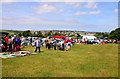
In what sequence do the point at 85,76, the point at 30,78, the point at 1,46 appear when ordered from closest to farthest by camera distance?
the point at 30,78
the point at 85,76
the point at 1,46

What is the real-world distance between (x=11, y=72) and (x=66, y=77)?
2804 millimetres

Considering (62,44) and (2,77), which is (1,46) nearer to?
(62,44)

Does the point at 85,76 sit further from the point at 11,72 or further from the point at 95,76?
the point at 11,72

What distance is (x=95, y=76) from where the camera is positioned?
1383 centimetres

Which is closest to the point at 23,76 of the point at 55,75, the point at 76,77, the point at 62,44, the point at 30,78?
the point at 30,78

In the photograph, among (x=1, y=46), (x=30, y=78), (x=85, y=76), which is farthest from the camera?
(x=1, y=46)

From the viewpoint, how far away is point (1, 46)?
27.8 meters

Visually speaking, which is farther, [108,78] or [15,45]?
[15,45]

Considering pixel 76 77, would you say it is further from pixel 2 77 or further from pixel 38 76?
pixel 2 77

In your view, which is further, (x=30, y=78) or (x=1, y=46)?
(x=1, y=46)

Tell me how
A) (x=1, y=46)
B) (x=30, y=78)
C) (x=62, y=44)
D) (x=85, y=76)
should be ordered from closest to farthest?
(x=30, y=78), (x=85, y=76), (x=1, y=46), (x=62, y=44)

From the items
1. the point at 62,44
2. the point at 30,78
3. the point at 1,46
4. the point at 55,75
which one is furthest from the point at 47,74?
the point at 62,44

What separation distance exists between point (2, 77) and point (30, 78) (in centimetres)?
120

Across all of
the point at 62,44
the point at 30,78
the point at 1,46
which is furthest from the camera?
the point at 62,44
